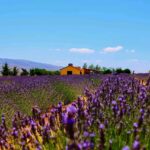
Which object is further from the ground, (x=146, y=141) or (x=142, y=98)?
(x=142, y=98)

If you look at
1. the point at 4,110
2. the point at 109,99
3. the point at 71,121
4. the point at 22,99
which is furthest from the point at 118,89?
the point at 71,121

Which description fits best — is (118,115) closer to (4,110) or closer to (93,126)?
(93,126)

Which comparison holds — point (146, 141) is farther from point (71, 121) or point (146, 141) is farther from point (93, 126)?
point (71, 121)

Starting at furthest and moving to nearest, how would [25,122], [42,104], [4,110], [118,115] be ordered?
[42,104] < [4,110] < [25,122] < [118,115]

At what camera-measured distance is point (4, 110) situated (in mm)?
6715

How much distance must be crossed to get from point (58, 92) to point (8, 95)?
8.91 feet

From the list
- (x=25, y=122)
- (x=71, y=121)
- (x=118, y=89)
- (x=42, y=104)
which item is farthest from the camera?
(x=42, y=104)

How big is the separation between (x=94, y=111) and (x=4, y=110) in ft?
10.5

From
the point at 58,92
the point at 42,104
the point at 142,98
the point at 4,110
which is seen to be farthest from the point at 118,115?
the point at 58,92

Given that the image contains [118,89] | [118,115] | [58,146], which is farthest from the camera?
[118,89]

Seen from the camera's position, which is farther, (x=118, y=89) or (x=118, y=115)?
(x=118, y=89)

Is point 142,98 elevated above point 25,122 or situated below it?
above

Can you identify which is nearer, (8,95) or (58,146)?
(58,146)

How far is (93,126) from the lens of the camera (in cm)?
350
